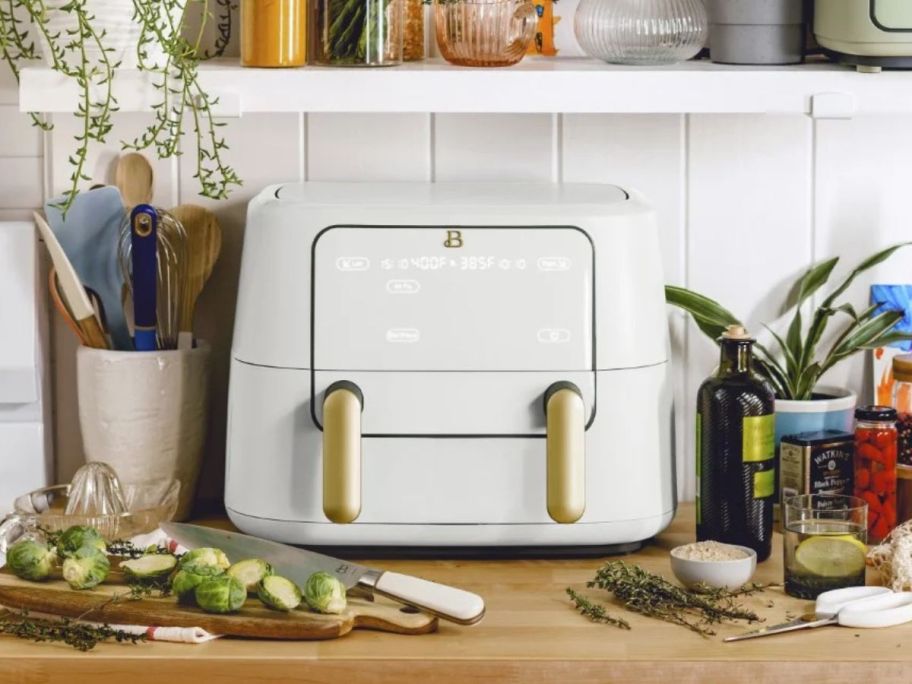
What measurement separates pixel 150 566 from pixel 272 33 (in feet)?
1.88

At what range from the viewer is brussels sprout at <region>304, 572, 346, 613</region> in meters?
1.28

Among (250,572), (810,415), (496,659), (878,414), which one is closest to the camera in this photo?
(496,659)

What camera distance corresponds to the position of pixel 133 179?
170 centimetres

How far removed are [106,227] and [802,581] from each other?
2.92 feet

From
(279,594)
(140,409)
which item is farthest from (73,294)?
(279,594)

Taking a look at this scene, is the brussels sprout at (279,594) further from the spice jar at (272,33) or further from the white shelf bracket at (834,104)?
the white shelf bracket at (834,104)

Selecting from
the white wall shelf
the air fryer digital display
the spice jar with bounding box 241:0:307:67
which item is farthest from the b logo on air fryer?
the spice jar with bounding box 241:0:307:67

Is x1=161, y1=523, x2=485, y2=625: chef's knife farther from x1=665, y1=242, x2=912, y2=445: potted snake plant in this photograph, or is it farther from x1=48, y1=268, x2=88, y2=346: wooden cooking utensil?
x1=665, y1=242, x2=912, y2=445: potted snake plant

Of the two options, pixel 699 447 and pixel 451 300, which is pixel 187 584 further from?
pixel 699 447

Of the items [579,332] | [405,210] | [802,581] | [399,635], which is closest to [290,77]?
[405,210]

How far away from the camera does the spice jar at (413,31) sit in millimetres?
1604

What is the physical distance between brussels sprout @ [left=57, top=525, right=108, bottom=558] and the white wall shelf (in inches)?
17.4

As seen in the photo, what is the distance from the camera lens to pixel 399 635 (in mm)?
1281

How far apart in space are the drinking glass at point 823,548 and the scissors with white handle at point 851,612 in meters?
0.04
